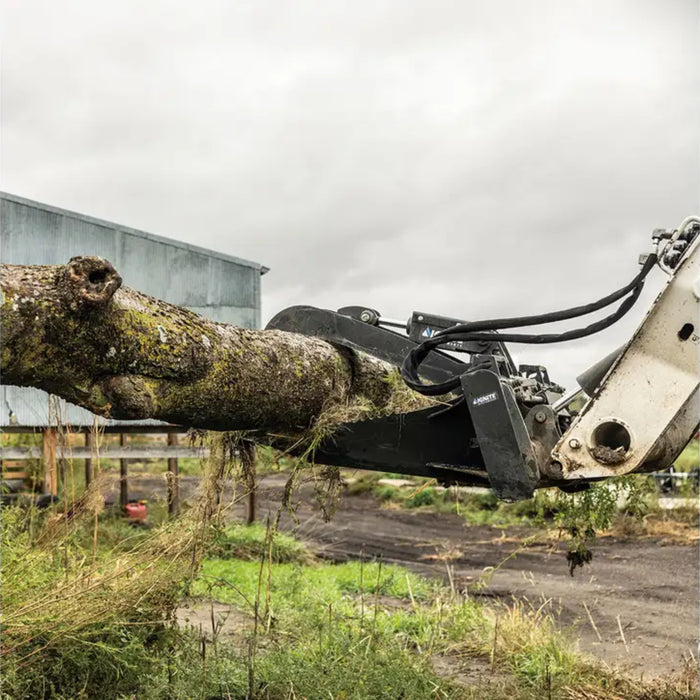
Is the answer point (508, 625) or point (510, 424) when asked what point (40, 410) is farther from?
point (510, 424)

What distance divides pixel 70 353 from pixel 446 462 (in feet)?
6.22

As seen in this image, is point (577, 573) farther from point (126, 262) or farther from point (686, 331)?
point (686, 331)

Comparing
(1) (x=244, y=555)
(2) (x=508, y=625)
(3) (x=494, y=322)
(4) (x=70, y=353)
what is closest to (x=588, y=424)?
(3) (x=494, y=322)

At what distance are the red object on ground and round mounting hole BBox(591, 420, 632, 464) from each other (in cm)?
1378

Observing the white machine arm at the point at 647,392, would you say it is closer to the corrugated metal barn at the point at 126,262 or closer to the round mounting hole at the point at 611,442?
the round mounting hole at the point at 611,442

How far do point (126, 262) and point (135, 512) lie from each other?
476cm

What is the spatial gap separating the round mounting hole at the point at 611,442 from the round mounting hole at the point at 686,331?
0.48 m

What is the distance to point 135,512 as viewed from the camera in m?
16.8

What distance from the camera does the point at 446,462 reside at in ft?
14.4

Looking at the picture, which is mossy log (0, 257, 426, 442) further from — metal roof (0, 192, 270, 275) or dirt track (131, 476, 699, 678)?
metal roof (0, 192, 270, 275)

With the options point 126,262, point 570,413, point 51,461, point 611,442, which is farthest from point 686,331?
point 126,262

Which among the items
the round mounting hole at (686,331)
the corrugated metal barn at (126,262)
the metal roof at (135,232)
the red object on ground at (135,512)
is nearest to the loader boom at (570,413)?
the round mounting hole at (686,331)

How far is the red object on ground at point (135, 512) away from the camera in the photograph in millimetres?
16641

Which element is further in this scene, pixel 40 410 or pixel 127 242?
pixel 127 242
